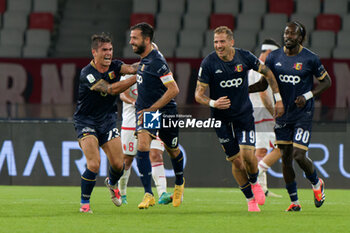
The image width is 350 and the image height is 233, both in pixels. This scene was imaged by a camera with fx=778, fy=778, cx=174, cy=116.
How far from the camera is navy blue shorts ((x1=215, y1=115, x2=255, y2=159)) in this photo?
9.19 meters

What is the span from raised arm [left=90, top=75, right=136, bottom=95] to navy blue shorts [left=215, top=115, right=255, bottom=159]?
1.24 meters

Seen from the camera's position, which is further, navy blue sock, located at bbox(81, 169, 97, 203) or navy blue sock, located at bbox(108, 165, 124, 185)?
navy blue sock, located at bbox(108, 165, 124, 185)

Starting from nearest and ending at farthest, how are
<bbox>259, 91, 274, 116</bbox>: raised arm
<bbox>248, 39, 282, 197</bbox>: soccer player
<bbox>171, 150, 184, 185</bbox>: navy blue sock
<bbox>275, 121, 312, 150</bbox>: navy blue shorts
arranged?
<bbox>275, 121, 312, 150</bbox>: navy blue shorts → <bbox>171, 150, 184, 185</bbox>: navy blue sock → <bbox>259, 91, 274, 116</bbox>: raised arm → <bbox>248, 39, 282, 197</bbox>: soccer player

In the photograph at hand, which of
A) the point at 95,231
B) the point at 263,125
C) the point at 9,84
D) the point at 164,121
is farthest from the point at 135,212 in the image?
the point at 9,84

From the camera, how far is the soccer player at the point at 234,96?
907 cm

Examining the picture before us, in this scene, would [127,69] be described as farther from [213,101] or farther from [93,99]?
[213,101]

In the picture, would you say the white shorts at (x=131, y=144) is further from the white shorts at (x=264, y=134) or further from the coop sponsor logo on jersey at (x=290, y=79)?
the coop sponsor logo on jersey at (x=290, y=79)

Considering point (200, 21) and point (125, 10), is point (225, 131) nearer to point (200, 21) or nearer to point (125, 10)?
point (200, 21)

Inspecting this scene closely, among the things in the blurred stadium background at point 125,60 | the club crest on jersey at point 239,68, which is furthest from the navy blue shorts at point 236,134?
the blurred stadium background at point 125,60

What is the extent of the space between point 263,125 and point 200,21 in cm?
857

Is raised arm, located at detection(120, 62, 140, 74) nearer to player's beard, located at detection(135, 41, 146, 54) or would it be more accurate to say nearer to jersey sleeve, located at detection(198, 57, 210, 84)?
player's beard, located at detection(135, 41, 146, 54)

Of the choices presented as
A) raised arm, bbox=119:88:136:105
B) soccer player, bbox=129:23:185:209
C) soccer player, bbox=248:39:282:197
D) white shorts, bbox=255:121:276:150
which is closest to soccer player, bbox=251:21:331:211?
soccer player, bbox=129:23:185:209

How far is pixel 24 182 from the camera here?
14.3m

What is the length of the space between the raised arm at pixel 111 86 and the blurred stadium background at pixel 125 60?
5.41m
